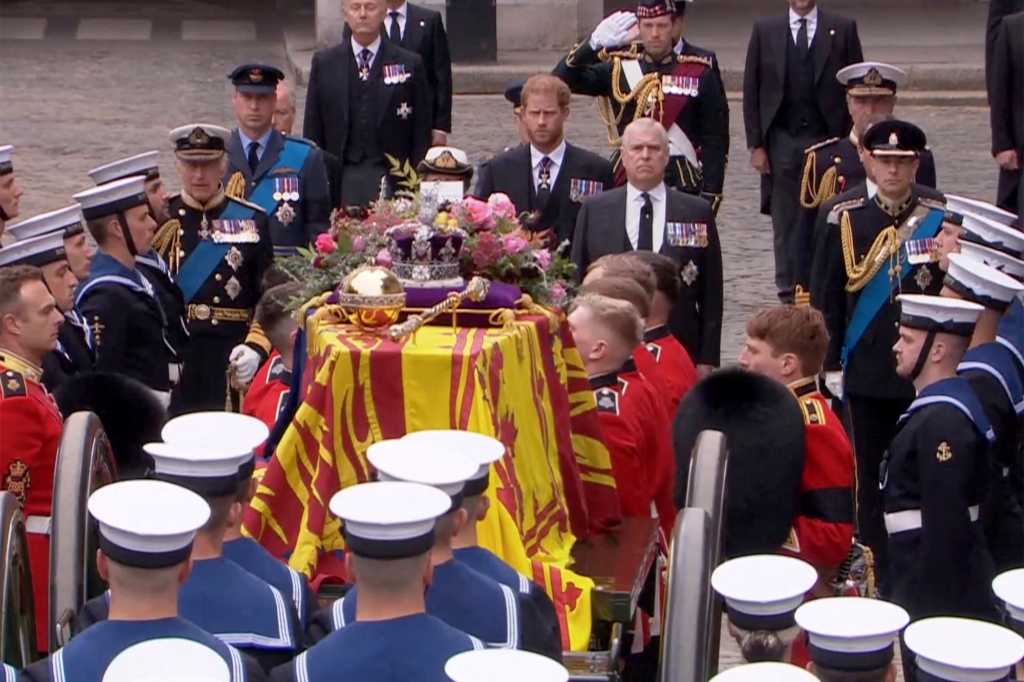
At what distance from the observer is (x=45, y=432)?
19.2 ft

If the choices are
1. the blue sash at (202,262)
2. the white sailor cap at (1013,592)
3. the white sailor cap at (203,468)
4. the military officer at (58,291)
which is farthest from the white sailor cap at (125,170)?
the white sailor cap at (1013,592)

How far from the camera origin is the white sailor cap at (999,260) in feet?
22.9

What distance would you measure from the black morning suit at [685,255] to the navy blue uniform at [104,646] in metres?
4.65

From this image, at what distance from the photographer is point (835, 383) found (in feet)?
27.7

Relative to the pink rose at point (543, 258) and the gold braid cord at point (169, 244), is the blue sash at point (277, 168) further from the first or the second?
the pink rose at point (543, 258)

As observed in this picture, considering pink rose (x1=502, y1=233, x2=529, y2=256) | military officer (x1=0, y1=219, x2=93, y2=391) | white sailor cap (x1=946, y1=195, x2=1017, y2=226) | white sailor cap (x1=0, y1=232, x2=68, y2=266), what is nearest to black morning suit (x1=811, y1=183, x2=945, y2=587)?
white sailor cap (x1=946, y1=195, x2=1017, y2=226)

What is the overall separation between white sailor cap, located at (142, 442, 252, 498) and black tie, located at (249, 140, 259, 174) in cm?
479

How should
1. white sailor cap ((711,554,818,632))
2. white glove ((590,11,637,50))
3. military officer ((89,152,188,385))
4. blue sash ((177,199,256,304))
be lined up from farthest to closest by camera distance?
white glove ((590,11,637,50)), blue sash ((177,199,256,304)), military officer ((89,152,188,385)), white sailor cap ((711,554,818,632))

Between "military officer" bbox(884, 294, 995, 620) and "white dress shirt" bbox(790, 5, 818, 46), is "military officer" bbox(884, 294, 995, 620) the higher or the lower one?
the lower one

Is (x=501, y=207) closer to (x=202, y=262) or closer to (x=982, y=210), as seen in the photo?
(x=982, y=210)

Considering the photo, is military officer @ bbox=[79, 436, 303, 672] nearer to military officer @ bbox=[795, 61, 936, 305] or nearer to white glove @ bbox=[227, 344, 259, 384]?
white glove @ bbox=[227, 344, 259, 384]

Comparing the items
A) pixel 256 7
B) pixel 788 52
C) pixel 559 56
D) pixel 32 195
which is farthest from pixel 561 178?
pixel 256 7

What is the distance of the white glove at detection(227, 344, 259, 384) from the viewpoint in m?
7.69

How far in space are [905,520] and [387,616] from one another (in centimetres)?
256
